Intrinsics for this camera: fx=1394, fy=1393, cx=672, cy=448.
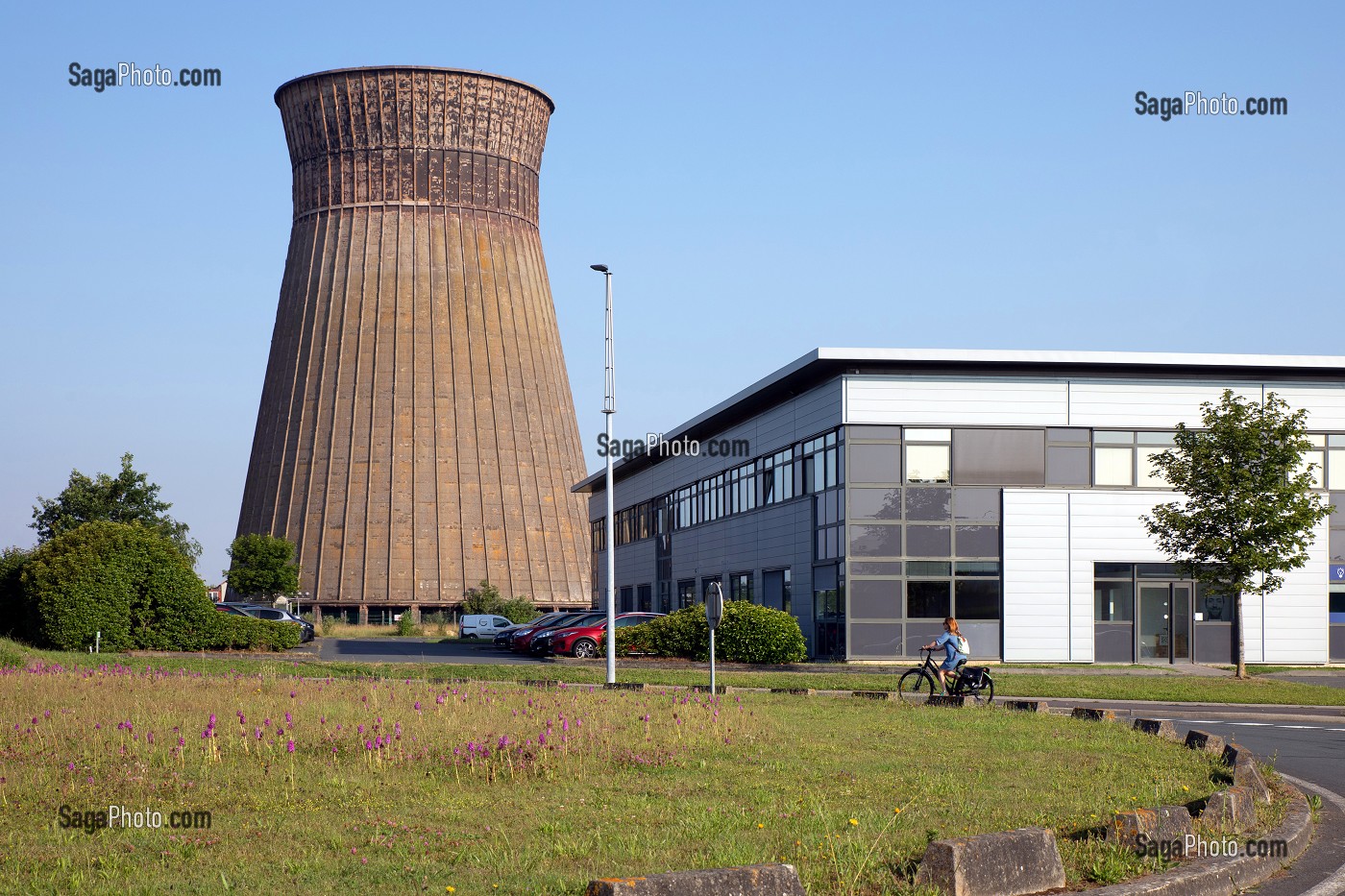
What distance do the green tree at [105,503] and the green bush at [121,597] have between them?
86.0 ft

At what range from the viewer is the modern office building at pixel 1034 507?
3766 cm

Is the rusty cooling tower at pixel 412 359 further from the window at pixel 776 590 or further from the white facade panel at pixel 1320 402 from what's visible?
the white facade panel at pixel 1320 402

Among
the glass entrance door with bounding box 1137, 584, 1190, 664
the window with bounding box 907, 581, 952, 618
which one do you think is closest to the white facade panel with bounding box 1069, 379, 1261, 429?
the glass entrance door with bounding box 1137, 584, 1190, 664

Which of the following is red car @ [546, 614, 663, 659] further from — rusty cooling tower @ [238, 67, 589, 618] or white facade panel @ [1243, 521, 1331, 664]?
rusty cooling tower @ [238, 67, 589, 618]

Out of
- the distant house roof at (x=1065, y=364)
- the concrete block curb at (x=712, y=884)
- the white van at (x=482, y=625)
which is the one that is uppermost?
the distant house roof at (x=1065, y=364)

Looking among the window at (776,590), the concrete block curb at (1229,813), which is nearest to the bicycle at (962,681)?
the concrete block curb at (1229,813)

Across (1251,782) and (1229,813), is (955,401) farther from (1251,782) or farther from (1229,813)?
(1229,813)

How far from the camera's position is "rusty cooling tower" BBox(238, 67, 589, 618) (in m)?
83.6

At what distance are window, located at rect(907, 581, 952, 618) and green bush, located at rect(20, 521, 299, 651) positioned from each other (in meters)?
18.4

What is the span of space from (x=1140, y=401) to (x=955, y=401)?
5238 mm

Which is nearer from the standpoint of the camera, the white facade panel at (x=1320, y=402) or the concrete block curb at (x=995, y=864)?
the concrete block curb at (x=995, y=864)

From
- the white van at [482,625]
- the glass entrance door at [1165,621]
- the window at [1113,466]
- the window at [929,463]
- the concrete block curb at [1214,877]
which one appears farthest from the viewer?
the white van at [482,625]

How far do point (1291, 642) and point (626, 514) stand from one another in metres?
37.1

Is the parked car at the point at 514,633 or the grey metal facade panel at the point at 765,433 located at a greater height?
the grey metal facade panel at the point at 765,433
